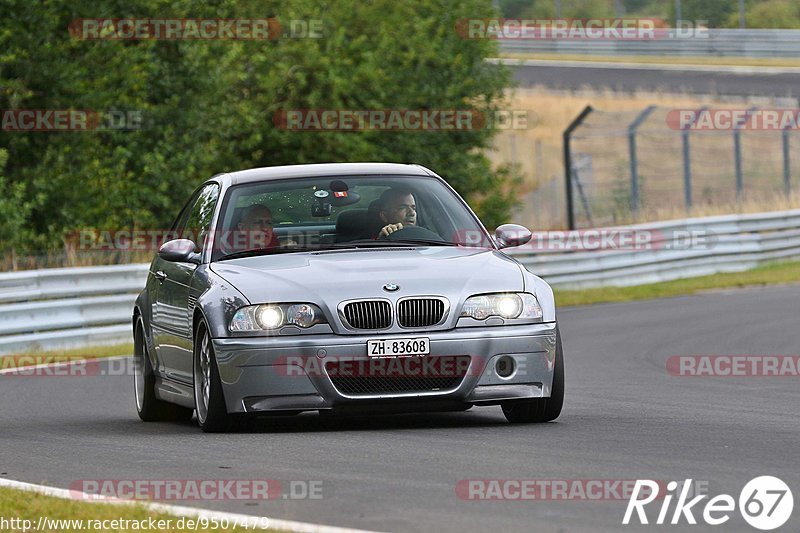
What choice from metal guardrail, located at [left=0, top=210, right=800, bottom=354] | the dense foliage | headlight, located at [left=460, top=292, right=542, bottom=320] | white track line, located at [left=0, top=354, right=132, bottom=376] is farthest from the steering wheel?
the dense foliage

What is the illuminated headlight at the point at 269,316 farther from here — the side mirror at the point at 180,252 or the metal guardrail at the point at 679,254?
the metal guardrail at the point at 679,254

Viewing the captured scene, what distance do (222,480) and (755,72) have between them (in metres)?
48.9

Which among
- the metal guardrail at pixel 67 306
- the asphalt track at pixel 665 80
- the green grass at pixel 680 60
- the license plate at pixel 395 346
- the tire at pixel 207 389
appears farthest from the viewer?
the green grass at pixel 680 60

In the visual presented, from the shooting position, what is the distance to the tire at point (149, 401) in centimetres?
1127

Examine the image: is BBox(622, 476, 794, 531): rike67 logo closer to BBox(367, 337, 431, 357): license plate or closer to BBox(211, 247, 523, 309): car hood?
BBox(367, 337, 431, 357): license plate

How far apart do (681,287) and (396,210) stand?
51.6ft

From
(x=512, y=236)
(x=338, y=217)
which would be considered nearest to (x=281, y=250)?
(x=338, y=217)

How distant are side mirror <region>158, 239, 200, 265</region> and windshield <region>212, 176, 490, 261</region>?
0.60ft

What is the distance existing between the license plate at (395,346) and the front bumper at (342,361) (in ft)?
0.10

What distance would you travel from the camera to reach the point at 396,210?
1028 centimetres

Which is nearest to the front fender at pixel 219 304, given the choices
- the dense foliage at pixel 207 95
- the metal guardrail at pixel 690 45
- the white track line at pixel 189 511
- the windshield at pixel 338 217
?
the windshield at pixel 338 217

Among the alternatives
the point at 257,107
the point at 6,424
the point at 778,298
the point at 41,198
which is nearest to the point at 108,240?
the point at 41,198

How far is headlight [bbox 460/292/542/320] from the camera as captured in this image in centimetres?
916

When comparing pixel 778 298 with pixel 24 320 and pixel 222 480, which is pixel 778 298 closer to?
pixel 24 320
